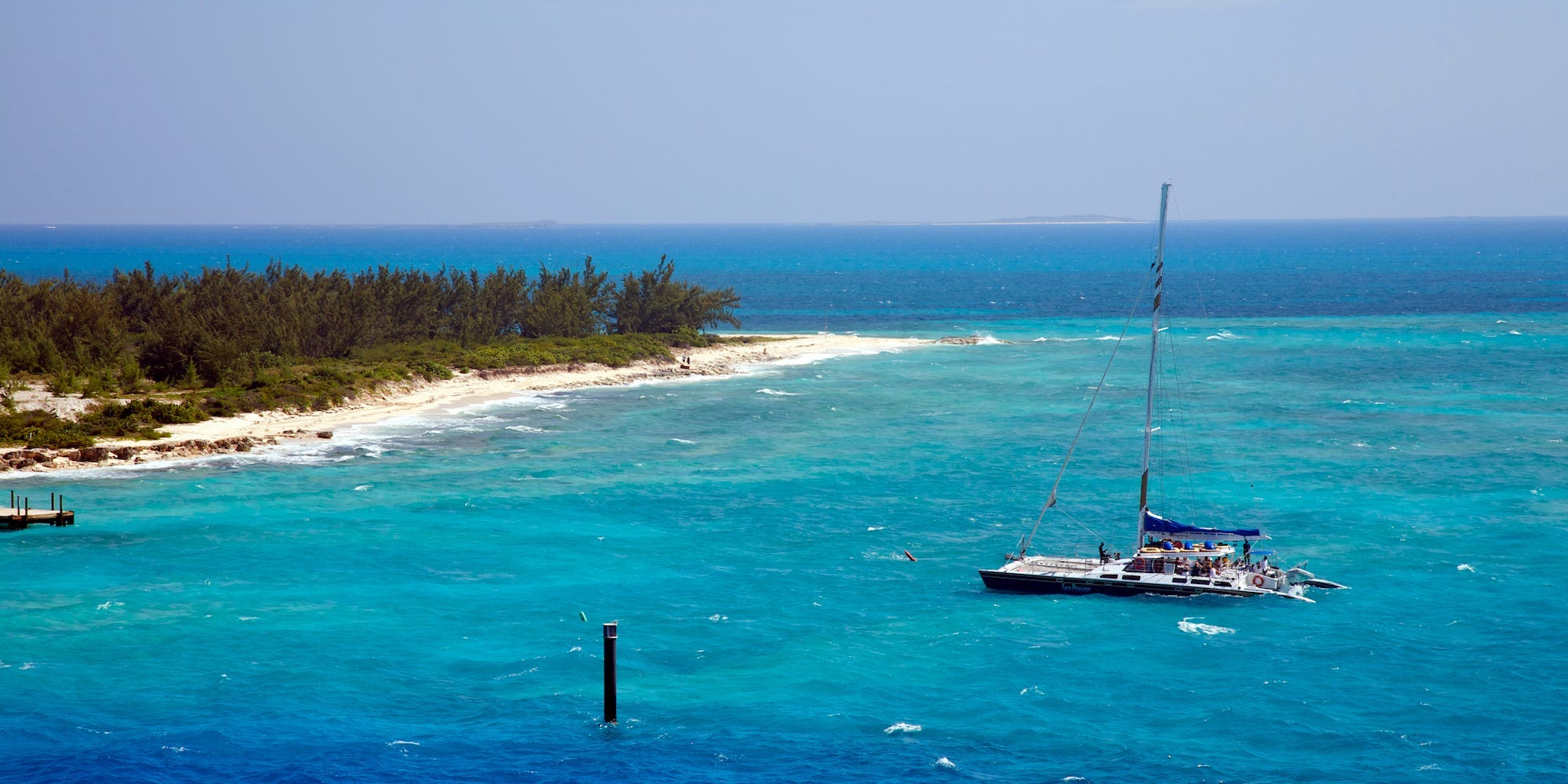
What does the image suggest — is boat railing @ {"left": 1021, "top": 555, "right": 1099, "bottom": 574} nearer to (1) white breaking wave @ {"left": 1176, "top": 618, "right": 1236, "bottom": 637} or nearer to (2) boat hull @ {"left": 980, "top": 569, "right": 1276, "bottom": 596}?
(2) boat hull @ {"left": 980, "top": 569, "right": 1276, "bottom": 596}

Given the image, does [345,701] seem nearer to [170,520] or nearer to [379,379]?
[170,520]

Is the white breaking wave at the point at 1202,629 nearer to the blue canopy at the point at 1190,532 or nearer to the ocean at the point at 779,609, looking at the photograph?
the ocean at the point at 779,609

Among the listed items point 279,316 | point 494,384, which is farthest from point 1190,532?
point 279,316

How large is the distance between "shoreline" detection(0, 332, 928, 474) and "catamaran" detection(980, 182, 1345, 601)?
36593 millimetres

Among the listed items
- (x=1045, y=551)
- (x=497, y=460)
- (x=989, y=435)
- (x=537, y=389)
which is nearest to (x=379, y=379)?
(x=537, y=389)

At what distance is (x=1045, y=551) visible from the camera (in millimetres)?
44531

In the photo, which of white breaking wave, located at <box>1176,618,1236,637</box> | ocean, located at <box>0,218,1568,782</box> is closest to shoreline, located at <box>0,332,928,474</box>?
ocean, located at <box>0,218,1568,782</box>

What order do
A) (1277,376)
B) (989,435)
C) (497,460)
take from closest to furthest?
(497,460), (989,435), (1277,376)

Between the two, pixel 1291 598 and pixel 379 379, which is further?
pixel 379 379

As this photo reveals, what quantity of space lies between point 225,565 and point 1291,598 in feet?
106

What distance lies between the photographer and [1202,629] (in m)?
36.5

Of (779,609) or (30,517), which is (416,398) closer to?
(30,517)

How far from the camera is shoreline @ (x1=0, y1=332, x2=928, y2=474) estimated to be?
55406 millimetres

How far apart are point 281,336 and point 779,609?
47.7 m
